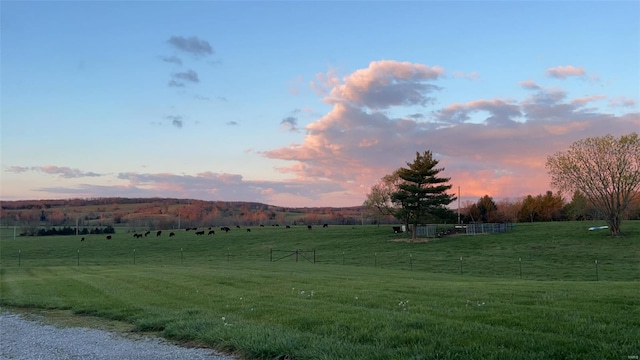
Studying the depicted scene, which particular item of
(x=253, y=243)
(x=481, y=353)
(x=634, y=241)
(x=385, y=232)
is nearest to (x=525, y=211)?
(x=385, y=232)

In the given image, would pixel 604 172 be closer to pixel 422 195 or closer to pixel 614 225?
pixel 614 225

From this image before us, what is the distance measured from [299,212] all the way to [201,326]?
156 m

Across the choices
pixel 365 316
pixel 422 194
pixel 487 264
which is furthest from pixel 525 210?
pixel 365 316

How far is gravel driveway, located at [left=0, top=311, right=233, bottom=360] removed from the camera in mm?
8430

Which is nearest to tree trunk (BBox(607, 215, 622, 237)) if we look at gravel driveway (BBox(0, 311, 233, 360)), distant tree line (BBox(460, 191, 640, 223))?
distant tree line (BBox(460, 191, 640, 223))

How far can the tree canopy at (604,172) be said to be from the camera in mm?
53469

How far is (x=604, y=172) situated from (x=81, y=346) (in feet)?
188

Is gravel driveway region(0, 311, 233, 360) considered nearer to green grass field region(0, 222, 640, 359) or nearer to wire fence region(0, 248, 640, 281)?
green grass field region(0, 222, 640, 359)

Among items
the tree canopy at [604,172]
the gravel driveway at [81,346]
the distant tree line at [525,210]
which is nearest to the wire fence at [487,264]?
the tree canopy at [604,172]

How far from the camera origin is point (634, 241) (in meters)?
51.3

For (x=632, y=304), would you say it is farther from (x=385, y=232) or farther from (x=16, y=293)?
(x=385, y=232)

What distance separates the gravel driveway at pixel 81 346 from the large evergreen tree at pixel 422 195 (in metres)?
58.9

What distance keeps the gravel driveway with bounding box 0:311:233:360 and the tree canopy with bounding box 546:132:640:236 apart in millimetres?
54530

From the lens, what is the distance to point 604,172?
54.4 metres
